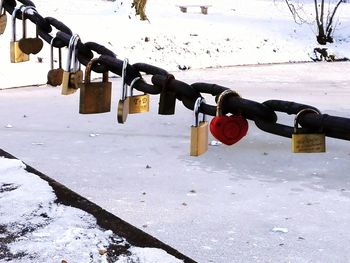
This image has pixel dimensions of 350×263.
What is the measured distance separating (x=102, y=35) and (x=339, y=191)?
10.7m

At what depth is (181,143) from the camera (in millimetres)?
7312

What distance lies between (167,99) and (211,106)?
0.59 ft

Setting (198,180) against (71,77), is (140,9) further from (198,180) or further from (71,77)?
(71,77)

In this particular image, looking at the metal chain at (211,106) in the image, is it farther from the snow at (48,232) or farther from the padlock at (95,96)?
the snow at (48,232)

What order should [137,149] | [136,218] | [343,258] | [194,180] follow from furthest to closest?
[137,149] < [194,180] < [136,218] < [343,258]

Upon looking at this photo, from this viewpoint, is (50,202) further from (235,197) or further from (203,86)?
(203,86)

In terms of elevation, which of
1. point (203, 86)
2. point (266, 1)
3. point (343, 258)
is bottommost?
point (343, 258)

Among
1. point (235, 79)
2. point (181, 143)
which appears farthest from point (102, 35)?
point (181, 143)

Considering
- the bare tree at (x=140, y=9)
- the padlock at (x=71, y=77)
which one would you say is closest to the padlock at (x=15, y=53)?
the padlock at (x=71, y=77)

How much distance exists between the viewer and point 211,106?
116cm

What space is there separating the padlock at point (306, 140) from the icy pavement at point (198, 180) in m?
2.74

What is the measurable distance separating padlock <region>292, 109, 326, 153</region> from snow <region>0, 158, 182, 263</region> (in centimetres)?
A: 253

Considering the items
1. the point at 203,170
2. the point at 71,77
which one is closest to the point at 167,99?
the point at 71,77

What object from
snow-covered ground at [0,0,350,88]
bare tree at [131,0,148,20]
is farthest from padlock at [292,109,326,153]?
bare tree at [131,0,148,20]
